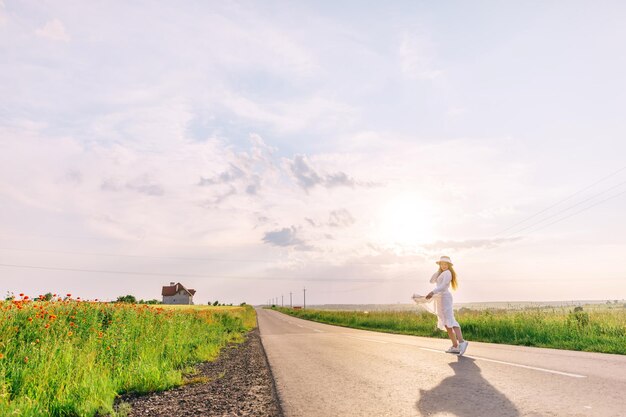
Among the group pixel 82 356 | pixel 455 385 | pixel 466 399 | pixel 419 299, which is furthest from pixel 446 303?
pixel 82 356

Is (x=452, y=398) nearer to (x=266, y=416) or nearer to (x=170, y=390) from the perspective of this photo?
(x=266, y=416)

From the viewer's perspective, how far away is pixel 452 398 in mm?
5266

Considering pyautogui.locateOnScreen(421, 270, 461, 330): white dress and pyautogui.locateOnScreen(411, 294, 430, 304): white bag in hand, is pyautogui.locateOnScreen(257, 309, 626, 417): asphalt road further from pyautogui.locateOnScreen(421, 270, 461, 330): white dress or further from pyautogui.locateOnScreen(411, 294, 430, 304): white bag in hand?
pyautogui.locateOnScreen(411, 294, 430, 304): white bag in hand

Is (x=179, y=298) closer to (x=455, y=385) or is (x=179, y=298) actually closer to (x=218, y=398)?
(x=218, y=398)

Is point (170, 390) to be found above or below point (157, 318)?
below

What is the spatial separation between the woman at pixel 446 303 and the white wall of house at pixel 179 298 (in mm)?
122478

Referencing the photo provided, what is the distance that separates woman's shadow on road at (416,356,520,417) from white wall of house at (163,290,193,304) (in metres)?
126

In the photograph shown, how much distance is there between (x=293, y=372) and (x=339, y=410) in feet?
10.8

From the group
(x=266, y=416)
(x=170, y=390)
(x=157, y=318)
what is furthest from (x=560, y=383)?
(x=157, y=318)

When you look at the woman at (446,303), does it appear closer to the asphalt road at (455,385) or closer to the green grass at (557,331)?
the asphalt road at (455,385)

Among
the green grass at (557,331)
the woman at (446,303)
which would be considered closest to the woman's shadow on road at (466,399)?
the woman at (446,303)

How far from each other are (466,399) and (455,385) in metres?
0.91

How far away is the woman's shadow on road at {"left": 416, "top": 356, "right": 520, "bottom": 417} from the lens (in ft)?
15.1

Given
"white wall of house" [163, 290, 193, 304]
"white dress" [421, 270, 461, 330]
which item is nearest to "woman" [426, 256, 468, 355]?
"white dress" [421, 270, 461, 330]
